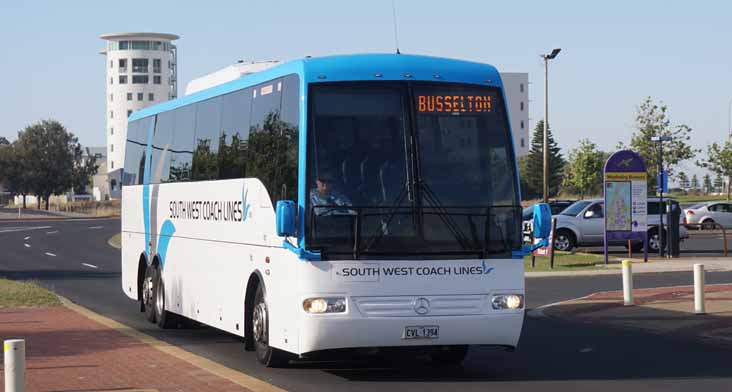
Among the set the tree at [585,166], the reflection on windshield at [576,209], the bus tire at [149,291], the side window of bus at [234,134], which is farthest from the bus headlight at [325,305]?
the tree at [585,166]

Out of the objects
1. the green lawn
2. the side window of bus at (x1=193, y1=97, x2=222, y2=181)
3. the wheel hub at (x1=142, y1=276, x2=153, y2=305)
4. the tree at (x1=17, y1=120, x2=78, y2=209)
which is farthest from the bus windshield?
the tree at (x1=17, y1=120, x2=78, y2=209)

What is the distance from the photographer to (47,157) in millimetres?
132625

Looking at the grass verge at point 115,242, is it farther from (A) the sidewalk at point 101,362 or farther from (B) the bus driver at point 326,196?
(B) the bus driver at point 326,196

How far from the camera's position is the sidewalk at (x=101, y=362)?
1128cm

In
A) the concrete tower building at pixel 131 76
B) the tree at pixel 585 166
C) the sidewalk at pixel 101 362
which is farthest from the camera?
the concrete tower building at pixel 131 76

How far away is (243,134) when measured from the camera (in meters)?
14.4

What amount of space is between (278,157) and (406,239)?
6.08ft

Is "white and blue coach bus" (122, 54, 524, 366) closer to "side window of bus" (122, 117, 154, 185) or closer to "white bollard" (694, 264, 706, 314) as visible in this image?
Answer: "white bollard" (694, 264, 706, 314)

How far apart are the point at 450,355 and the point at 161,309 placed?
595cm

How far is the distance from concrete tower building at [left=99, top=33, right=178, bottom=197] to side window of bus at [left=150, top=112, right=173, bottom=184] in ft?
499

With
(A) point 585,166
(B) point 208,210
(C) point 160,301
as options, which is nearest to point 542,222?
(B) point 208,210

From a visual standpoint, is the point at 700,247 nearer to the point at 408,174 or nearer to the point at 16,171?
the point at 408,174

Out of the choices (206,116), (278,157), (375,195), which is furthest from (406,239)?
(206,116)

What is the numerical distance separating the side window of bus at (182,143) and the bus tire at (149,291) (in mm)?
1790
